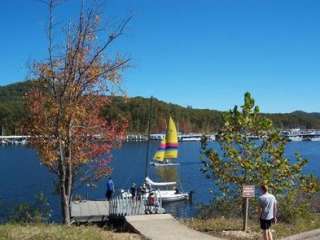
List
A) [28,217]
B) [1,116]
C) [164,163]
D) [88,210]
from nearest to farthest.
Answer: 1. [28,217]
2. [88,210]
3. [164,163]
4. [1,116]

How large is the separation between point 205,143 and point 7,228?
7.42 meters

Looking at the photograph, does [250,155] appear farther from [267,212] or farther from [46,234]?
[46,234]

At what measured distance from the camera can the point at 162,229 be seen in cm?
Answer: 1527

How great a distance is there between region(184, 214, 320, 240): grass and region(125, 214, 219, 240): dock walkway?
72cm

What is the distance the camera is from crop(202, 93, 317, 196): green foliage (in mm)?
16328

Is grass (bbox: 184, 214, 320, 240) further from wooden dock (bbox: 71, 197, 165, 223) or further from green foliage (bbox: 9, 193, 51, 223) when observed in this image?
green foliage (bbox: 9, 193, 51, 223)

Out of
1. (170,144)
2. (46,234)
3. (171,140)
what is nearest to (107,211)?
(46,234)

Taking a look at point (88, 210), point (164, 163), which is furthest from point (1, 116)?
point (88, 210)

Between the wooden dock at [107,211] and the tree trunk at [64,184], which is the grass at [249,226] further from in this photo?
the tree trunk at [64,184]

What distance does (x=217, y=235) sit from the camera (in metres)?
15.5

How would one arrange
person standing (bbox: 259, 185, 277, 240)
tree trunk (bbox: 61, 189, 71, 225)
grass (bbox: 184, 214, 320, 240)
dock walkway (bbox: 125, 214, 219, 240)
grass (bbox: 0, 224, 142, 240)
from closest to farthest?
grass (bbox: 0, 224, 142, 240), person standing (bbox: 259, 185, 277, 240), dock walkway (bbox: 125, 214, 219, 240), tree trunk (bbox: 61, 189, 71, 225), grass (bbox: 184, 214, 320, 240)

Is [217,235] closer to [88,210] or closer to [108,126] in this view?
[108,126]

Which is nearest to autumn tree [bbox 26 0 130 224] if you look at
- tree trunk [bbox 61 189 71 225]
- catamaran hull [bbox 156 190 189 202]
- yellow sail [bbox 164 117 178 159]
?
tree trunk [bbox 61 189 71 225]

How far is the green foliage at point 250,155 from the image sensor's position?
643 inches
